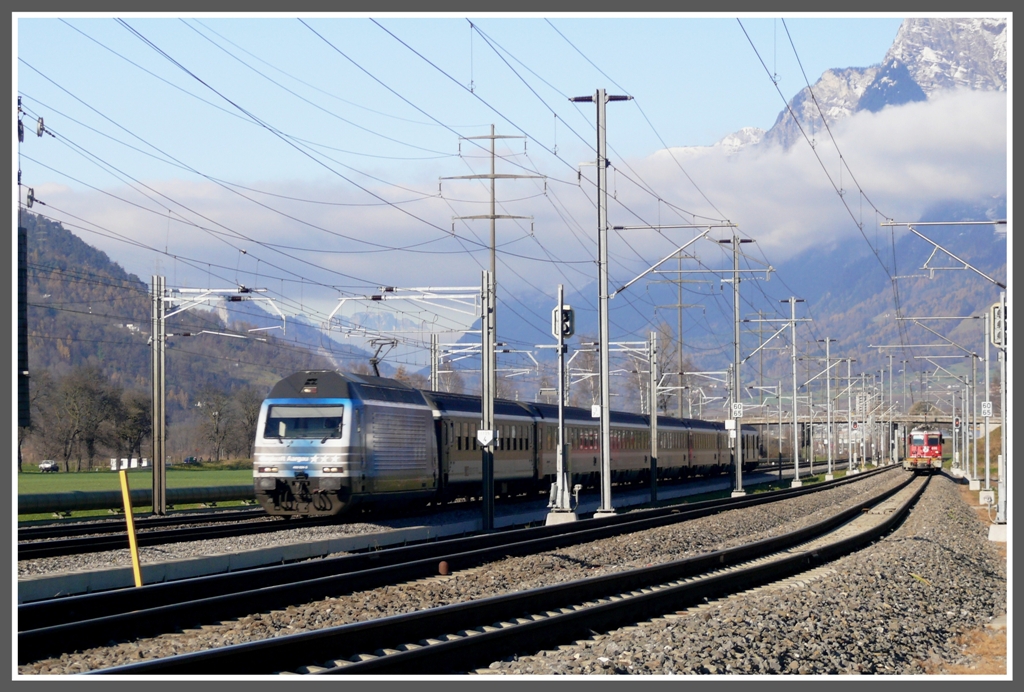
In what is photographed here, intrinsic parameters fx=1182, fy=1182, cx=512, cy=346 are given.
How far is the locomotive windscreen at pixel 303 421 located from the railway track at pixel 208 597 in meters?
6.35

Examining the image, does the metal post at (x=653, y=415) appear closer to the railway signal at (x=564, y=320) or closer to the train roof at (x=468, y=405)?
the train roof at (x=468, y=405)

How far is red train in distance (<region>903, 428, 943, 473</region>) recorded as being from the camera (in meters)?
89.4

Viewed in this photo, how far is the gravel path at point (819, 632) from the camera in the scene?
11180 mm

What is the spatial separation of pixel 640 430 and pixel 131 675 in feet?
155

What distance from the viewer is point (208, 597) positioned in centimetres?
1489

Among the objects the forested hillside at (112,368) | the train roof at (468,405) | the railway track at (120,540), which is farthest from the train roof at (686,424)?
the railway track at (120,540)

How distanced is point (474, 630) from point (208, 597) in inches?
152

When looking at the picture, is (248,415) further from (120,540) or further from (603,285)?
(120,540)

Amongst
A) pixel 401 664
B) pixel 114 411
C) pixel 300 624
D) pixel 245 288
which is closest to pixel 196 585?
pixel 300 624

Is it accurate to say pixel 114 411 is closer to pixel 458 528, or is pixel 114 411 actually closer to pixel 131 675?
pixel 458 528

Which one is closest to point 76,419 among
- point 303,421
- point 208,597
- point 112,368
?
point 303,421

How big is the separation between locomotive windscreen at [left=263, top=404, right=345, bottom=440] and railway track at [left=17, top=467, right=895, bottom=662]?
6.35m

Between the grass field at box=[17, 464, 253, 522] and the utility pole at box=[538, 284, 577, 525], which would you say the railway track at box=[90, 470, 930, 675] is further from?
the grass field at box=[17, 464, 253, 522]

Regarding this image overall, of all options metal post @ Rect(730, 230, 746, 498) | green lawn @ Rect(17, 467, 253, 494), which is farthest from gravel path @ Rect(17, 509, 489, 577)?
green lawn @ Rect(17, 467, 253, 494)
